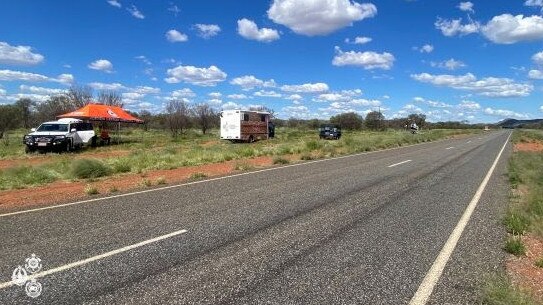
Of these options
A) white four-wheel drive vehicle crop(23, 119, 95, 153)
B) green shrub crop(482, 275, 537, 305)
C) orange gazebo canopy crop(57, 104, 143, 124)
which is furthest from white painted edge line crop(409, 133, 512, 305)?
orange gazebo canopy crop(57, 104, 143, 124)

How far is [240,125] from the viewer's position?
40.8 metres

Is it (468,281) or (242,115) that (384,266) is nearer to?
(468,281)

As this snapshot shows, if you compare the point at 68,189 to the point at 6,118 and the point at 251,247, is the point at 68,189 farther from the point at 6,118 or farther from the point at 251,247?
the point at 6,118

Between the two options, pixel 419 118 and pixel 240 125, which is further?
pixel 419 118

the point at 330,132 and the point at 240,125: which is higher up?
the point at 240,125

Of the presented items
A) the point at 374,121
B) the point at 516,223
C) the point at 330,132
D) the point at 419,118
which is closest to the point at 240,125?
the point at 330,132

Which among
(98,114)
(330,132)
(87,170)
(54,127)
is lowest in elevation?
(87,170)

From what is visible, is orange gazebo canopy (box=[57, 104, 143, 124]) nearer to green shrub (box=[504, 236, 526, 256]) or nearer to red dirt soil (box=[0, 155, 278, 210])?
red dirt soil (box=[0, 155, 278, 210])

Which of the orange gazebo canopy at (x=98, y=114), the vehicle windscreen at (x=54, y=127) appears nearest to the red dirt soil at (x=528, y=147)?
the orange gazebo canopy at (x=98, y=114)

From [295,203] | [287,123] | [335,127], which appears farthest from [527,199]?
[287,123]

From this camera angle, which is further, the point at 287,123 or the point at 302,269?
the point at 287,123

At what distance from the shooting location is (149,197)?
10672 mm

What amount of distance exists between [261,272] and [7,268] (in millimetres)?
2968

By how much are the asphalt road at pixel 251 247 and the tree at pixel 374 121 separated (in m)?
124
